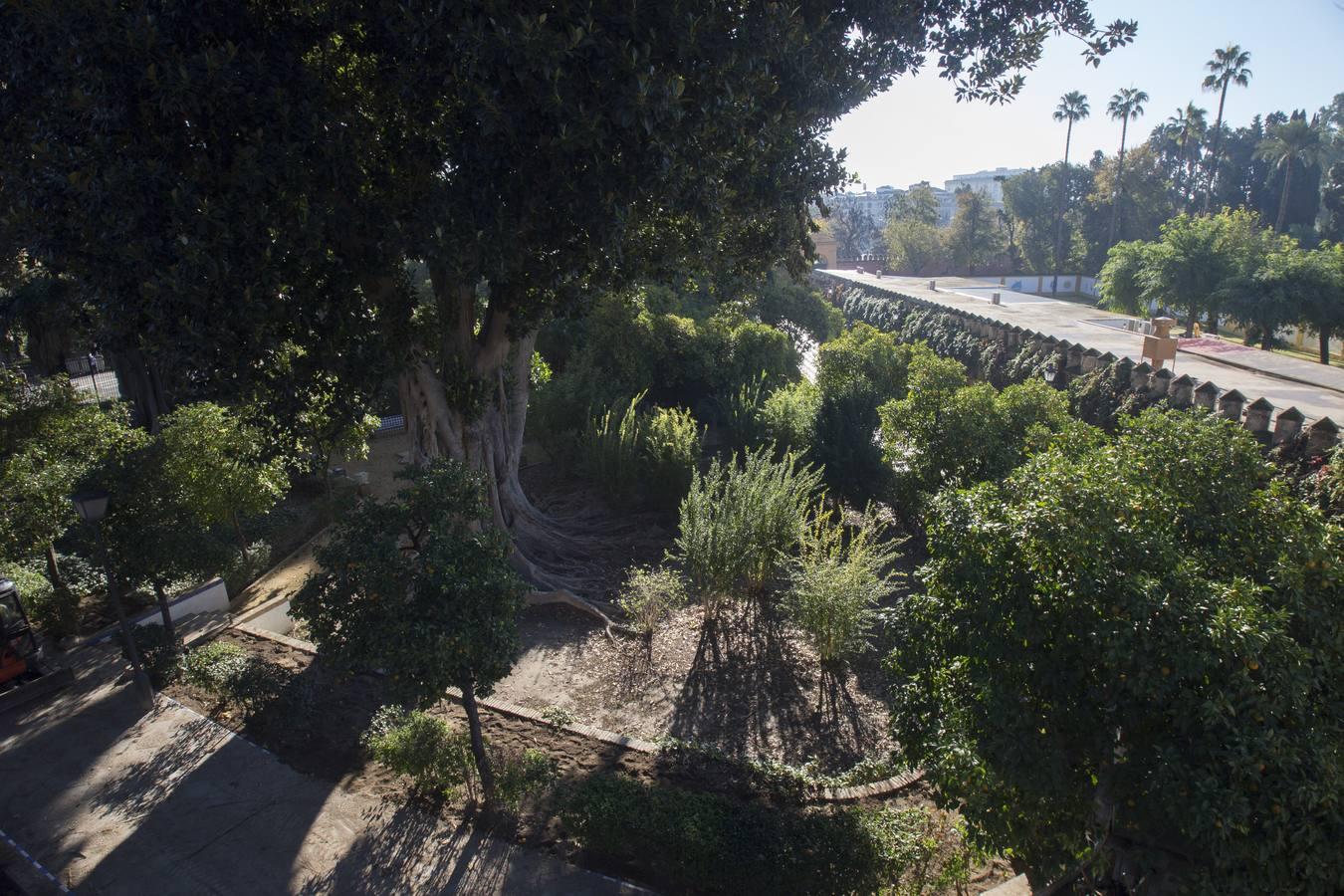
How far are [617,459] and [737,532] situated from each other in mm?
4726

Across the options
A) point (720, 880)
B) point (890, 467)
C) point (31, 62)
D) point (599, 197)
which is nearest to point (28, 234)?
point (31, 62)

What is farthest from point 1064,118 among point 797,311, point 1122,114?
point 797,311

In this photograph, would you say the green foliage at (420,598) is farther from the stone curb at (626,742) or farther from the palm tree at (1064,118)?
the palm tree at (1064,118)

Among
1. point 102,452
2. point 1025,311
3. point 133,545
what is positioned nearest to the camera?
point 133,545

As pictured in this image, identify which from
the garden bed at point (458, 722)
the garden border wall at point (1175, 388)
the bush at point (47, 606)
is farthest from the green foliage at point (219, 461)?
the garden border wall at point (1175, 388)

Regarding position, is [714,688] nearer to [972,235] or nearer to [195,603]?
[195,603]

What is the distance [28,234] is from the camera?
21.8 ft

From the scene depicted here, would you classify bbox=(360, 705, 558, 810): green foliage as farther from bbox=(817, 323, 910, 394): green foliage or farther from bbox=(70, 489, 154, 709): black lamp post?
bbox=(817, 323, 910, 394): green foliage

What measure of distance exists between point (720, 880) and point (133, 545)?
6332 millimetres

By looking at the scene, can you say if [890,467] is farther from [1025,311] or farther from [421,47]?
[1025,311]

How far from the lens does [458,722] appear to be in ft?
25.6

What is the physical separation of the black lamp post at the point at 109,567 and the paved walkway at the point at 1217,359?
2327cm

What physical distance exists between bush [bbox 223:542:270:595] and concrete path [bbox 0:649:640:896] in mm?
3401

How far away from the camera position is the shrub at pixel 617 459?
1388cm
